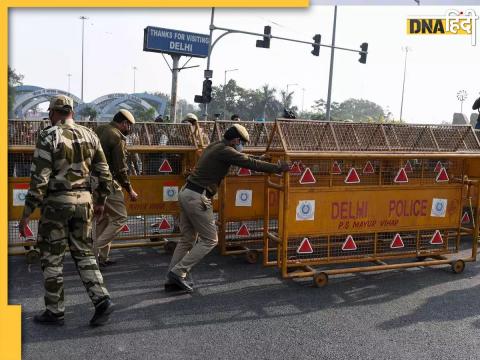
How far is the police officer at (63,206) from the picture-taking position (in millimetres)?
4250

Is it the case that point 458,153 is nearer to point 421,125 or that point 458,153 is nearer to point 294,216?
point 421,125

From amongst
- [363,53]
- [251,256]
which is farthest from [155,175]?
[363,53]

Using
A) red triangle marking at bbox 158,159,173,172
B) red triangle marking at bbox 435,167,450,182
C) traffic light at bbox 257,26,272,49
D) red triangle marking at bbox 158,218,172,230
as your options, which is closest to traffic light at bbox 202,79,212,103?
traffic light at bbox 257,26,272,49

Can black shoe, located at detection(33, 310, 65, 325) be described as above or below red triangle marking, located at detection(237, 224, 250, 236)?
below

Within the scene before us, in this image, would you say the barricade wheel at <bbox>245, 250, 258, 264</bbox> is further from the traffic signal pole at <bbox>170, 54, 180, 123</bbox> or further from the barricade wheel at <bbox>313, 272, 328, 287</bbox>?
the traffic signal pole at <bbox>170, 54, 180, 123</bbox>

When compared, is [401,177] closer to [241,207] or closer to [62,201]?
[241,207]

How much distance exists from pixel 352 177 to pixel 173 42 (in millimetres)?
12441

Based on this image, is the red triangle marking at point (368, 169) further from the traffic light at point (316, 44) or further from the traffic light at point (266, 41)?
the traffic light at point (316, 44)

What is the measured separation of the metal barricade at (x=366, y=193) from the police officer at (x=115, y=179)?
5.78 feet

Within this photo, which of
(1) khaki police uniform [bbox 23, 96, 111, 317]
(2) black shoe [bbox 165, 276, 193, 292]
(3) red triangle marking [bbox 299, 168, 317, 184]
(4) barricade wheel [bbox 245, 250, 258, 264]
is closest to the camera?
(1) khaki police uniform [bbox 23, 96, 111, 317]

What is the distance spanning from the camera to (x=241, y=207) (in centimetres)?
705

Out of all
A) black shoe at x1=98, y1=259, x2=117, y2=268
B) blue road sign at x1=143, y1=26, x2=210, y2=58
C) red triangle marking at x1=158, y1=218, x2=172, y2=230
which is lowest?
black shoe at x1=98, y1=259, x2=117, y2=268

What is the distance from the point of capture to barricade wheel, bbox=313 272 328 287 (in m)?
5.73

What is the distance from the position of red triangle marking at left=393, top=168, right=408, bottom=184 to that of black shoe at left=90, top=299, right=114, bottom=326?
3759 mm
